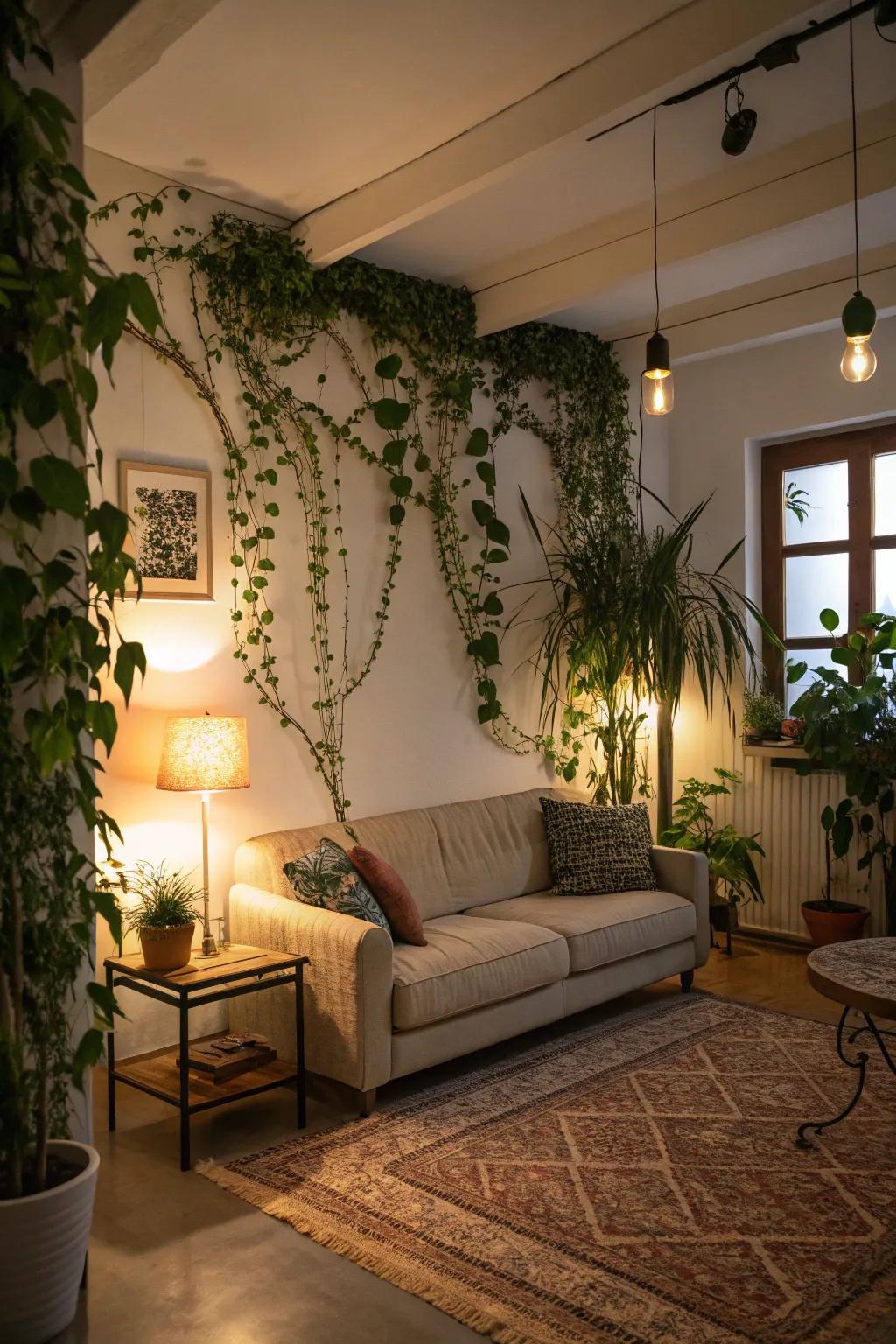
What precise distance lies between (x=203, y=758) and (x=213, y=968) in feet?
2.25

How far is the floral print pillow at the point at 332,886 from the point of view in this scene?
3.57 m

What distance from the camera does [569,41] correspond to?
3.11m

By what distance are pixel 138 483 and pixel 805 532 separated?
3.50 meters

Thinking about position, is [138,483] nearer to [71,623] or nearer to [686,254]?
[71,623]

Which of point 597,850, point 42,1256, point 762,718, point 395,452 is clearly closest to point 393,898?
point 597,850

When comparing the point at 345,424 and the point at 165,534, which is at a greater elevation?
the point at 345,424

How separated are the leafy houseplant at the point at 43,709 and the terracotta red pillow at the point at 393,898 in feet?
5.23

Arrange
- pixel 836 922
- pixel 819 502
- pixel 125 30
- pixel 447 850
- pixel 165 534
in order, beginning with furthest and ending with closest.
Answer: pixel 819 502 → pixel 836 922 → pixel 447 850 → pixel 165 534 → pixel 125 30

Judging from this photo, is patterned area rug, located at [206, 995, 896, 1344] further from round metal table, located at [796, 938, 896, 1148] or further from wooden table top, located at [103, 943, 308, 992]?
wooden table top, located at [103, 943, 308, 992]

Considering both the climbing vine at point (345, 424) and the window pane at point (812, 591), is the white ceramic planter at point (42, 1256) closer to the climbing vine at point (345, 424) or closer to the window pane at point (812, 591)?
the climbing vine at point (345, 424)

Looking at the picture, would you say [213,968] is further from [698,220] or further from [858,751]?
[698,220]

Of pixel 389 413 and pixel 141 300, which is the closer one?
pixel 141 300

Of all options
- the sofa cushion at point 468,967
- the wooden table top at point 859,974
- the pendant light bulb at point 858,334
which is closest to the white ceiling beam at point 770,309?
the pendant light bulb at point 858,334

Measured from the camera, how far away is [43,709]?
2.12 m
